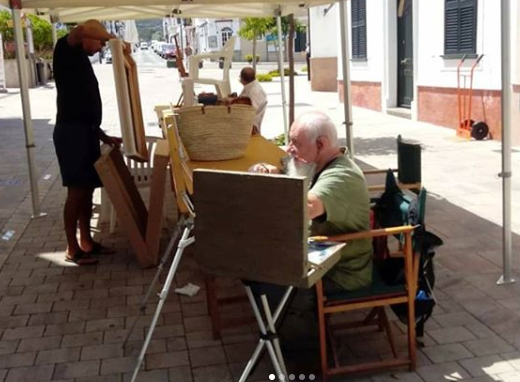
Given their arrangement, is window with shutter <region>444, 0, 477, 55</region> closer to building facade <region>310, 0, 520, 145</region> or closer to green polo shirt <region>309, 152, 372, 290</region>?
building facade <region>310, 0, 520, 145</region>

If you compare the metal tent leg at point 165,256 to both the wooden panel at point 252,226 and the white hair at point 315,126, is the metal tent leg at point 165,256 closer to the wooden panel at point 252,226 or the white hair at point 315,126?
the wooden panel at point 252,226

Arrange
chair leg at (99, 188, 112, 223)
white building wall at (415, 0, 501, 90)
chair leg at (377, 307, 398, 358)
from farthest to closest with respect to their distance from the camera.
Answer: white building wall at (415, 0, 501, 90)
chair leg at (99, 188, 112, 223)
chair leg at (377, 307, 398, 358)

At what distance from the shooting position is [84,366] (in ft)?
11.2

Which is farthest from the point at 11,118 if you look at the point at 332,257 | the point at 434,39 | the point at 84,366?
the point at 332,257

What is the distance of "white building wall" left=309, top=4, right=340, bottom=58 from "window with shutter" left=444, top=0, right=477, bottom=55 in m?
10.0

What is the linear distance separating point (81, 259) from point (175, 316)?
52.8 inches

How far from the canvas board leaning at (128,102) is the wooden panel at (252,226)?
2184mm

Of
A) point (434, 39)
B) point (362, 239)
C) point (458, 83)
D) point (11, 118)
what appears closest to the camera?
point (362, 239)

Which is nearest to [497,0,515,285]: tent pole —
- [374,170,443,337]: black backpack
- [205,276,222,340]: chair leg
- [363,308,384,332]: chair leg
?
[374,170,443,337]: black backpack

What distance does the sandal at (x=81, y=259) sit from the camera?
4992 mm

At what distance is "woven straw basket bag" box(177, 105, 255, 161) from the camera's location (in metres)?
4.08

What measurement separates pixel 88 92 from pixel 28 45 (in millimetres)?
22877

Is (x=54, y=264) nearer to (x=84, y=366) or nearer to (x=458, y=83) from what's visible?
(x=84, y=366)

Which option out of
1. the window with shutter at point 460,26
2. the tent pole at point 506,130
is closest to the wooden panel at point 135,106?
the tent pole at point 506,130
